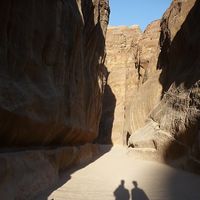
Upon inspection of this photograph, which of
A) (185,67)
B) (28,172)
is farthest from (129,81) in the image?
(28,172)

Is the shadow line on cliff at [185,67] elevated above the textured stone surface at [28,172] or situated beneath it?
elevated above

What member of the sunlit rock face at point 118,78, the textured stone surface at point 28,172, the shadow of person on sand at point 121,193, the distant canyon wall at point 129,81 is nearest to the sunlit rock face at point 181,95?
the shadow of person on sand at point 121,193

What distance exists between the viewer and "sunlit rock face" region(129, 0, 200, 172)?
690 centimetres

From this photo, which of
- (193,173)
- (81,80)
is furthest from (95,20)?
(193,173)

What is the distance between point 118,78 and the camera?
89.9 ft

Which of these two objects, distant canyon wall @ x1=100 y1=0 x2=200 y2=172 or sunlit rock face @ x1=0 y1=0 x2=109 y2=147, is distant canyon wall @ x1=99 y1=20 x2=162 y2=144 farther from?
sunlit rock face @ x1=0 y1=0 x2=109 y2=147

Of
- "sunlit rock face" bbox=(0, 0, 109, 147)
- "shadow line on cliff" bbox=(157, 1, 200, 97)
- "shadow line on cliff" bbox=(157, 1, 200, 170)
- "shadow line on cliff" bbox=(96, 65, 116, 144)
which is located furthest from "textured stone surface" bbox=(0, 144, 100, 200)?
"shadow line on cliff" bbox=(96, 65, 116, 144)

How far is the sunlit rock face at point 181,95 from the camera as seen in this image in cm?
690

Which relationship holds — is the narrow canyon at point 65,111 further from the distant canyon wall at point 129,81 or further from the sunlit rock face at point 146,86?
the distant canyon wall at point 129,81

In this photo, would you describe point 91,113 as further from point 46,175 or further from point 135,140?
point 46,175

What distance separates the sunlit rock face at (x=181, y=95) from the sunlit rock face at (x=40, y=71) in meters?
3.25

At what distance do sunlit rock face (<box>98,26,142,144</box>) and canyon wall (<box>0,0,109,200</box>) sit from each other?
49.8ft

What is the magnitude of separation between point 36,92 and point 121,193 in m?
2.61

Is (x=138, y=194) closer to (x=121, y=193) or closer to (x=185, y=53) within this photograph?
(x=121, y=193)
